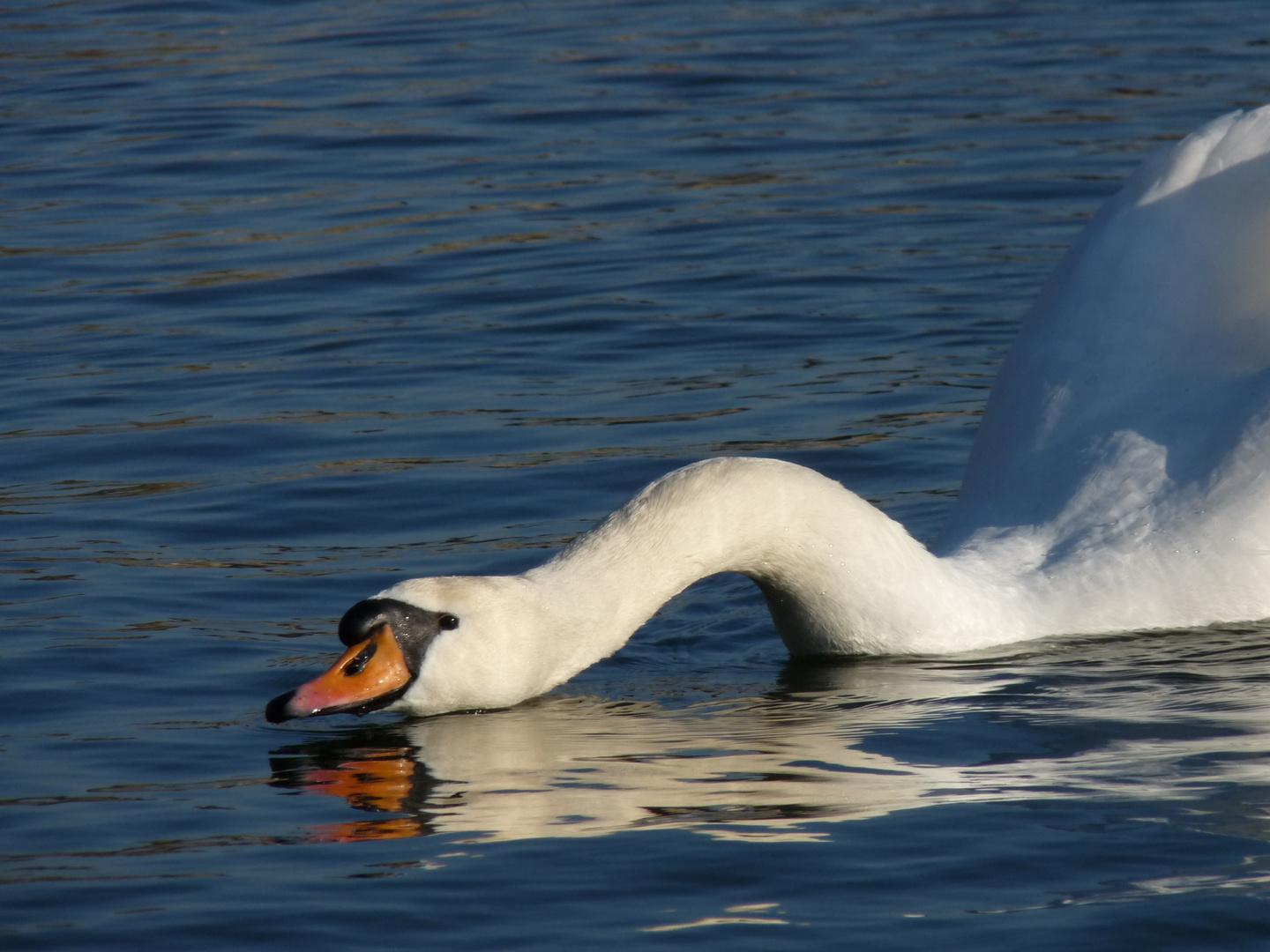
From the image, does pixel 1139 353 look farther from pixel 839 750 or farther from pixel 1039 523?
pixel 839 750

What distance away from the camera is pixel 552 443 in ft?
29.4

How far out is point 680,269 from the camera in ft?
38.2

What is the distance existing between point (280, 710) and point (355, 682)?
190 mm

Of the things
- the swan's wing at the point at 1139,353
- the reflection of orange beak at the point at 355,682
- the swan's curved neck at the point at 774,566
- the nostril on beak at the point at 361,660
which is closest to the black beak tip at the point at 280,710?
A: the reflection of orange beak at the point at 355,682

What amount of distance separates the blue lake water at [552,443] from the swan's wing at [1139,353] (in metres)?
0.60

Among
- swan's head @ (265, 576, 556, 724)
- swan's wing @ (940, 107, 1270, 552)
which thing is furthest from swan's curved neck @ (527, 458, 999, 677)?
swan's wing @ (940, 107, 1270, 552)

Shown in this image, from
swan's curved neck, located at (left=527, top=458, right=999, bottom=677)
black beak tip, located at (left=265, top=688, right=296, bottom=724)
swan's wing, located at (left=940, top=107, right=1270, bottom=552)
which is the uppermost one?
swan's wing, located at (left=940, top=107, right=1270, bottom=552)

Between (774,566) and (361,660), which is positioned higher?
(774,566)

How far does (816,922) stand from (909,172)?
9.06m

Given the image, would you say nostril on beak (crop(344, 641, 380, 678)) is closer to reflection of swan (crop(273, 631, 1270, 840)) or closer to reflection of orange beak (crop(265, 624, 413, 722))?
reflection of orange beak (crop(265, 624, 413, 722))

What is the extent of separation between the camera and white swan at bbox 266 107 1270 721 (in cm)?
563

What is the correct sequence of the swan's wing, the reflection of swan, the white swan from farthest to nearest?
the swan's wing
the white swan
the reflection of swan

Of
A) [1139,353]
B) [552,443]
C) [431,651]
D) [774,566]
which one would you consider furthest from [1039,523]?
[552,443]

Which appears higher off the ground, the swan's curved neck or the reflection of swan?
the swan's curved neck
